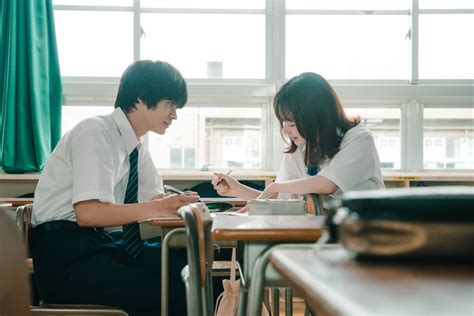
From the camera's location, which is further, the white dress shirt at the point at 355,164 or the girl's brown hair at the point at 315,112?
the girl's brown hair at the point at 315,112

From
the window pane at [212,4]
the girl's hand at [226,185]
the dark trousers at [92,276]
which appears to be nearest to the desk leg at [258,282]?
the dark trousers at [92,276]

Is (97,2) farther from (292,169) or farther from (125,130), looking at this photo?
(125,130)

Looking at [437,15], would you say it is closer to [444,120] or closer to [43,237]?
[444,120]

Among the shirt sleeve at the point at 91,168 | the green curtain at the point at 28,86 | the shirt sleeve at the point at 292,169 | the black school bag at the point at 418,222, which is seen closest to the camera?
the black school bag at the point at 418,222

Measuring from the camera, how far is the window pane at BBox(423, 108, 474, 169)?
15.2ft

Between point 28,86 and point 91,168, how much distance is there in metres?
2.56

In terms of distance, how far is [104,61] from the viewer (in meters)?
4.59

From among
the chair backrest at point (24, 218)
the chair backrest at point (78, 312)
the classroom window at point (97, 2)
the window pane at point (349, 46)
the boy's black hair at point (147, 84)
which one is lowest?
the chair backrest at point (78, 312)

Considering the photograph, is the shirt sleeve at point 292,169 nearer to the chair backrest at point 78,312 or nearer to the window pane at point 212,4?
the chair backrest at point 78,312

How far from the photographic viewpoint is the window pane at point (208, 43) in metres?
4.61

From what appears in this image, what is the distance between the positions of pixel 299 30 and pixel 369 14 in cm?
56

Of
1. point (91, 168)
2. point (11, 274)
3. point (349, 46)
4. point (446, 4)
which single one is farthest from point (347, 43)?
point (11, 274)

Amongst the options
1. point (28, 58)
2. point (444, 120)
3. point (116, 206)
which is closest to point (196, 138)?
point (28, 58)

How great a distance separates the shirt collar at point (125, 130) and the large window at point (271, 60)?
240 centimetres
